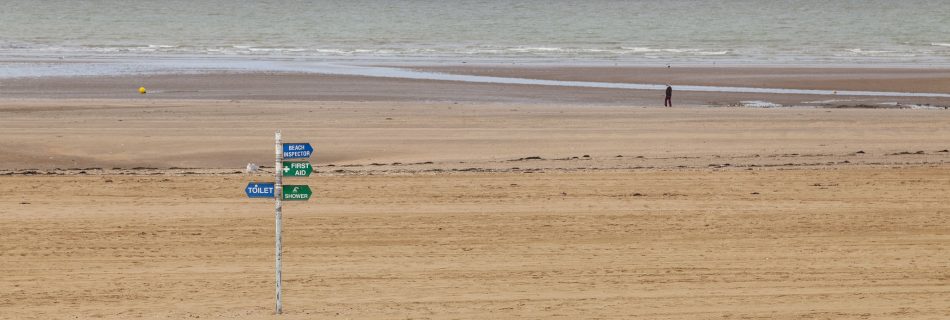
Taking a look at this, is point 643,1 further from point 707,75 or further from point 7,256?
point 7,256

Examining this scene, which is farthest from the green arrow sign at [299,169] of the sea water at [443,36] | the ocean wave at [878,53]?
the ocean wave at [878,53]

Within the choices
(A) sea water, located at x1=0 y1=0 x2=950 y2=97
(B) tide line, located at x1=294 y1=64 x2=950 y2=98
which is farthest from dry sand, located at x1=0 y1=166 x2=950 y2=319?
(A) sea water, located at x1=0 y1=0 x2=950 y2=97

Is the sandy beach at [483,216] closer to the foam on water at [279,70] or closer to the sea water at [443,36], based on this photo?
the foam on water at [279,70]

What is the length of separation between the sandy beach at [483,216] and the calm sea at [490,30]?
3004cm

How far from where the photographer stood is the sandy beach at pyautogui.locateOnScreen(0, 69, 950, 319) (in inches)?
374

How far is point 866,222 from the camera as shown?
42.4ft

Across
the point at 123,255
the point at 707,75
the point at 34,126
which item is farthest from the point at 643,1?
the point at 123,255

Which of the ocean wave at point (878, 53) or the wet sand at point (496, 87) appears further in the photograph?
the ocean wave at point (878, 53)

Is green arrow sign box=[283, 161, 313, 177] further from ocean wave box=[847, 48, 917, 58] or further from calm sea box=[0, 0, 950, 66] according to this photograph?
ocean wave box=[847, 48, 917, 58]

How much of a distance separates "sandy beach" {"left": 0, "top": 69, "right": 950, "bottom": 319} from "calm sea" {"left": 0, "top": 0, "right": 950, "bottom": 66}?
98.6ft

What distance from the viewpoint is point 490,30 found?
8500cm

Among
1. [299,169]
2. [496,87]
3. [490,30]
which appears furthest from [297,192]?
[490,30]

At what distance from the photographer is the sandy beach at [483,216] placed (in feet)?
31.2

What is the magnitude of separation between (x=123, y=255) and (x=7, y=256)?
0.91 meters
